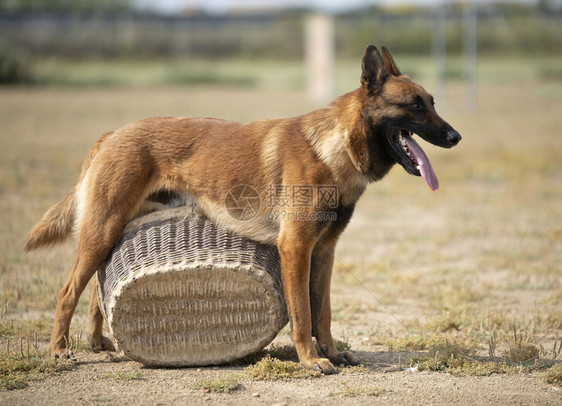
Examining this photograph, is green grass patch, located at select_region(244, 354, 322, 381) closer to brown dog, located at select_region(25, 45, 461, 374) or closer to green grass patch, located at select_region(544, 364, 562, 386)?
brown dog, located at select_region(25, 45, 461, 374)

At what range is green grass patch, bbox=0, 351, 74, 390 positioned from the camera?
14.4ft

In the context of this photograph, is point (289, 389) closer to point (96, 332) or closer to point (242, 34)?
point (96, 332)

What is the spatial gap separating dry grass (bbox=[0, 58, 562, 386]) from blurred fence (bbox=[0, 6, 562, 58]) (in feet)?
55.7

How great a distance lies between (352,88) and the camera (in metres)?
28.2

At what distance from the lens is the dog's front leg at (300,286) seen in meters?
4.72

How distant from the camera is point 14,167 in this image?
12680 mm

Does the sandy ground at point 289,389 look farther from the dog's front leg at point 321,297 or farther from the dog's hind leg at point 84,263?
the dog's front leg at point 321,297

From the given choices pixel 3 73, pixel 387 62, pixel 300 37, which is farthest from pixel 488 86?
pixel 387 62

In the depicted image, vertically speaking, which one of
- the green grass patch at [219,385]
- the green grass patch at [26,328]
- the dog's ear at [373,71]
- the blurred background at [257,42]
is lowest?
the green grass patch at [219,385]

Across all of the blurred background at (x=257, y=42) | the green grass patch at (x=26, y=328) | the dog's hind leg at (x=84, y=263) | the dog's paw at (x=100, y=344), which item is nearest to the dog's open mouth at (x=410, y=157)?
the dog's hind leg at (x=84, y=263)

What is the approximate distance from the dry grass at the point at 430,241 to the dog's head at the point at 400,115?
1.49 metres

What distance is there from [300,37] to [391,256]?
3354 cm

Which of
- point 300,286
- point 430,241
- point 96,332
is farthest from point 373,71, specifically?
point 430,241

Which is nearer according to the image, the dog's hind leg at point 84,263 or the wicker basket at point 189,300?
the wicker basket at point 189,300
